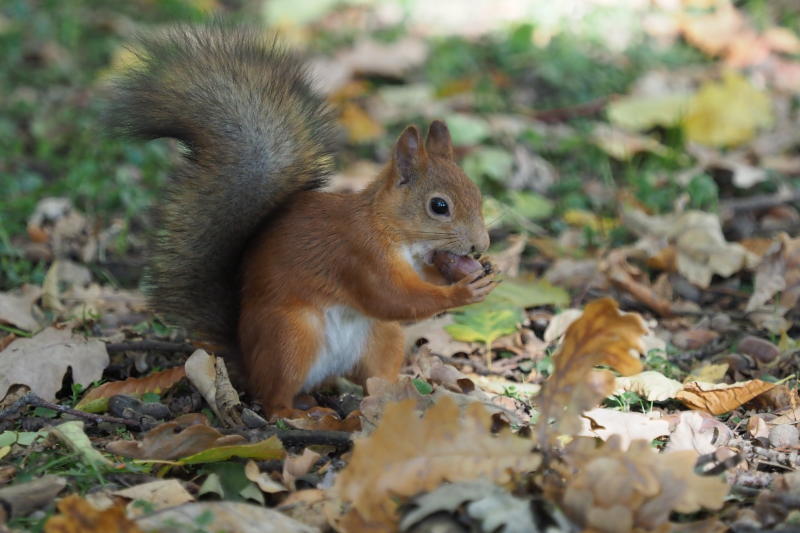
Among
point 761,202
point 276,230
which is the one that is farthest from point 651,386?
point 761,202

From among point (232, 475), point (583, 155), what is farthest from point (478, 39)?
point (232, 475)

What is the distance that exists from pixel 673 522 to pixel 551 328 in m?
1.02

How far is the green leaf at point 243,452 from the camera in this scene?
1799 mm

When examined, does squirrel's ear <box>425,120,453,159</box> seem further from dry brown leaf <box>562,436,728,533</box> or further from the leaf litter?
dry brown leaf <box>562,436,728,533</box>

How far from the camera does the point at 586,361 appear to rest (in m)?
1.66

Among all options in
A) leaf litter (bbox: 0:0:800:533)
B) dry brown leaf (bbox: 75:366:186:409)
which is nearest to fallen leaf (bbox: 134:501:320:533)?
leaf litter (bbox: 0:0:800:533)

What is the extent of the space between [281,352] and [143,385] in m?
0.36

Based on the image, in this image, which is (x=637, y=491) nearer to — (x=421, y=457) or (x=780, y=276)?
(x=421, y=457)

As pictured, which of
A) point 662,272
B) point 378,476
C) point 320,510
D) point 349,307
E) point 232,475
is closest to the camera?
point 378,476

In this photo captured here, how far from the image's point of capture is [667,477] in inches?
62.2

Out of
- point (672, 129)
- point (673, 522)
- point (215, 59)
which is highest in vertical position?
point (215, 59)

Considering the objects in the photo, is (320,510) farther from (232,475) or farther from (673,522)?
(673,522)

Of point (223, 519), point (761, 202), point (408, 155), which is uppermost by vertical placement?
point (408, 155)

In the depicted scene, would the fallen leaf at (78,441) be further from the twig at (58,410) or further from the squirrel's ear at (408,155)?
the squirrel's ear at (408,155)
